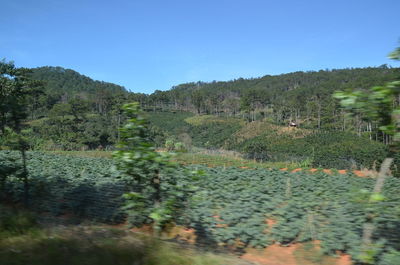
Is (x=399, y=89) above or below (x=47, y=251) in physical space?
above

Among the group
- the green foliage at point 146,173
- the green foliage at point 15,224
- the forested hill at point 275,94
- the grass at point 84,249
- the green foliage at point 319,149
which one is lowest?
the green foliage at point 319,149

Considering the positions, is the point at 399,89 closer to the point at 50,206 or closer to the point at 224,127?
the point at 50,206

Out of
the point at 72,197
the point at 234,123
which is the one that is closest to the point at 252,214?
the point at 72,197

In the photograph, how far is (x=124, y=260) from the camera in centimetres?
297

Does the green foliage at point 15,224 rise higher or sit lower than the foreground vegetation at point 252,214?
higher

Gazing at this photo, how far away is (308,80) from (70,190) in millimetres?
135068

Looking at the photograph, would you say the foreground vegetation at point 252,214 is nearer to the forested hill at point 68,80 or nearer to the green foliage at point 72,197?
the green foliage at point 72,197

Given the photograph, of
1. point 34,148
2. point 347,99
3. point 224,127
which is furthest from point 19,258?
point 224,127

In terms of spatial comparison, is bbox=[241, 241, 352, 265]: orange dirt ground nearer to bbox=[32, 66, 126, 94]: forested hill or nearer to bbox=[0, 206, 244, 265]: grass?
bbox=[0, 206, 244, 265]: grass

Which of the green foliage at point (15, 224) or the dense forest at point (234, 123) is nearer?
the green foliage at point (15, 224)

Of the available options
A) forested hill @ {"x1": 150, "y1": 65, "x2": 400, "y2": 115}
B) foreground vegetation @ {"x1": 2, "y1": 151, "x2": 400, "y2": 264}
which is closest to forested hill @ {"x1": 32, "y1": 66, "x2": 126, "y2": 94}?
forested hill @ {"x1": 150, "y1": 65, "x2": 400, "y2": 115}

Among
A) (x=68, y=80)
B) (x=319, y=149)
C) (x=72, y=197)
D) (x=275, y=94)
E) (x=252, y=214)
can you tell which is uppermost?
(x=68, y=80)

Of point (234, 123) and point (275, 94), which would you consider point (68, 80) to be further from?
point (234, 123)

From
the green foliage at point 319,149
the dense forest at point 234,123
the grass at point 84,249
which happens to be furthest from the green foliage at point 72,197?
the green foliage at point 319,149
